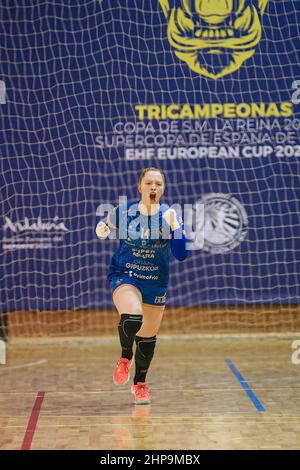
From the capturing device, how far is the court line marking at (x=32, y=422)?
15.1 ft

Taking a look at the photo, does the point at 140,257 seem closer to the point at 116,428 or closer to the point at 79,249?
the point at 116,428

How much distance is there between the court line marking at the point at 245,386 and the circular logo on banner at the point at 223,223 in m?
1.45

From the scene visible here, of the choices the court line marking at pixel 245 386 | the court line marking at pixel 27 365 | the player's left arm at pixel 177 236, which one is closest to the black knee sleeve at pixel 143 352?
the player's left arm at pixel 177 236

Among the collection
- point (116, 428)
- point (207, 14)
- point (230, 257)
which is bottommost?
point (116, 428)

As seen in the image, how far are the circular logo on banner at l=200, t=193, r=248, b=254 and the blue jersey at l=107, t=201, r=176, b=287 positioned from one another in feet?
9.67

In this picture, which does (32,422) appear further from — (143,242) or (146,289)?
(143,242)

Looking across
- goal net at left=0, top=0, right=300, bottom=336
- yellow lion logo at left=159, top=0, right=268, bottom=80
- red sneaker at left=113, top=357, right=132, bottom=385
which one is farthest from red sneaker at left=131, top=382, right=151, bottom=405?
yellow lion logo at left=159, top=0, right=268, bottom=80

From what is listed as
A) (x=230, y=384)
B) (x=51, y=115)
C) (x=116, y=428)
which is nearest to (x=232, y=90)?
(x=51, y=115)

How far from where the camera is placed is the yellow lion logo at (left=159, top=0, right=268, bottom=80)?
827 cm

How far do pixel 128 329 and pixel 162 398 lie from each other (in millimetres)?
877

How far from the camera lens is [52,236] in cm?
830

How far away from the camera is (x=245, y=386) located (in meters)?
6.27

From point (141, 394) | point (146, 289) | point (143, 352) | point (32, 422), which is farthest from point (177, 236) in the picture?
point (32, 422)

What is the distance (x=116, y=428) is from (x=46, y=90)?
4367mm
